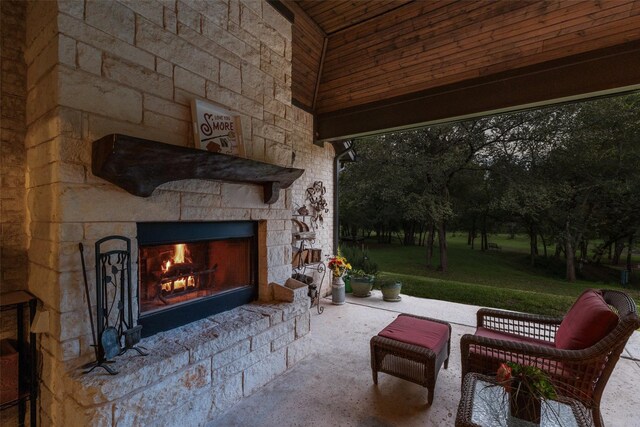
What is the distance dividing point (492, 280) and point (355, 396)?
868 cm

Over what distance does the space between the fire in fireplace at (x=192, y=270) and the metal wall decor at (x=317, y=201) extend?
2.18 metres

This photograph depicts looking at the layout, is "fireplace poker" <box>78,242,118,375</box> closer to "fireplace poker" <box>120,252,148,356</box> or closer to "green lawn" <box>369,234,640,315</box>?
"fireplace poker" <box>120,252,148,356</box>

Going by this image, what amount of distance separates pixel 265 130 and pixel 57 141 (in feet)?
5.20

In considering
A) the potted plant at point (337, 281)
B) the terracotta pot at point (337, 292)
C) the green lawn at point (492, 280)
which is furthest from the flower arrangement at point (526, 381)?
the green lawn at point (492, 280)

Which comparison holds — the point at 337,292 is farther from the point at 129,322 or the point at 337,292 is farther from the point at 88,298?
the point at 88,298

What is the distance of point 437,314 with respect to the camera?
4371 mm

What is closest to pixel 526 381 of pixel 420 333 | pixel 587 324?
pixel 587 324

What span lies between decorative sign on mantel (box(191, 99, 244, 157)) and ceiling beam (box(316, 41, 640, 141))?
8.84 ft

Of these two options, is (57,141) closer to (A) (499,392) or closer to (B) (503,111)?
(A) (499,392)

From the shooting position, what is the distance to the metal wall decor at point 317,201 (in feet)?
16.0

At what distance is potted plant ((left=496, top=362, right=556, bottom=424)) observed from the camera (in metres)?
1.37

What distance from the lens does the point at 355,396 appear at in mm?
2355

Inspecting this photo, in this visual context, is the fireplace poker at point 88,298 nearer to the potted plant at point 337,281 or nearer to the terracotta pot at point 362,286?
the potted plant at point 337,281

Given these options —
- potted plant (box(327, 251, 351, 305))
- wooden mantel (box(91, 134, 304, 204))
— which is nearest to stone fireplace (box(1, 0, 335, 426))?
wooden mantel (box(91, 134, 304, 204))
